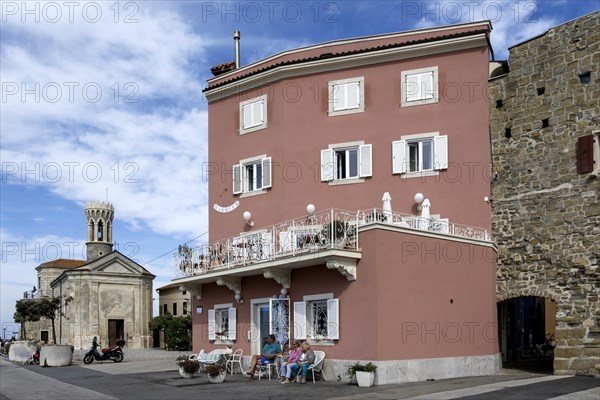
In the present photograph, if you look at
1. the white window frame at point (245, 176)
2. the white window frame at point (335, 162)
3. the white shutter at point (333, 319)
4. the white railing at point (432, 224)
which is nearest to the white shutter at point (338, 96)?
the white window frame at point (335, 162)

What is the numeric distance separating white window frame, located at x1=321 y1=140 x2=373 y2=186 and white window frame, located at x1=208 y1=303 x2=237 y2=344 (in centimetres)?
559

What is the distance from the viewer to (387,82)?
2273 centimetres

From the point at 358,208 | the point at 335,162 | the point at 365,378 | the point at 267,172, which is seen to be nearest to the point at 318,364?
the point at 365,378

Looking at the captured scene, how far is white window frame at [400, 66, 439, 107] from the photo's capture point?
72.3 feet

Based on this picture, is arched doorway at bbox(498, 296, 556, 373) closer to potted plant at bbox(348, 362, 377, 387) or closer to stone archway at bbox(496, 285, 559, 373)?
stone archway at bbox(496, 285, 559, 373)

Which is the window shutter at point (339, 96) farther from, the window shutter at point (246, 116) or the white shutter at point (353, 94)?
the window shutter at point (246, 116)

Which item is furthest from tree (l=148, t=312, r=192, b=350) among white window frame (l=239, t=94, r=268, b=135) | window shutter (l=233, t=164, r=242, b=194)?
white window frame (l=239, t=94, r=268, b=135)

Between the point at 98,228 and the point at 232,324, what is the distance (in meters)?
40.6

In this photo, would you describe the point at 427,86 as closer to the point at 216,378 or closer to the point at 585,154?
the point at 585,154

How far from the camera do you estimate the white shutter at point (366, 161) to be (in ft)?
73.9

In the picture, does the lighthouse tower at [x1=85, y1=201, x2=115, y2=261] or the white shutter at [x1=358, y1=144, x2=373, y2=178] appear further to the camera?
the lighthouse tower at [x1=85, y1=201, x2=115, y2=261]

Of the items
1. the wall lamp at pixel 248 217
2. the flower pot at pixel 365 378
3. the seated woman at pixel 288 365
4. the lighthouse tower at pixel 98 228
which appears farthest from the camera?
the lighthouse tower at pixel 98 228

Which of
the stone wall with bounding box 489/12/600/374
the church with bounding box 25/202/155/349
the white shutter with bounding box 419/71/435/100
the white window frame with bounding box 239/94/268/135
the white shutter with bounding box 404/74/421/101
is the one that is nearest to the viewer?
the stone wall with bounding box 489/12/600/374

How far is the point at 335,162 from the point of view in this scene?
76.3 feet
